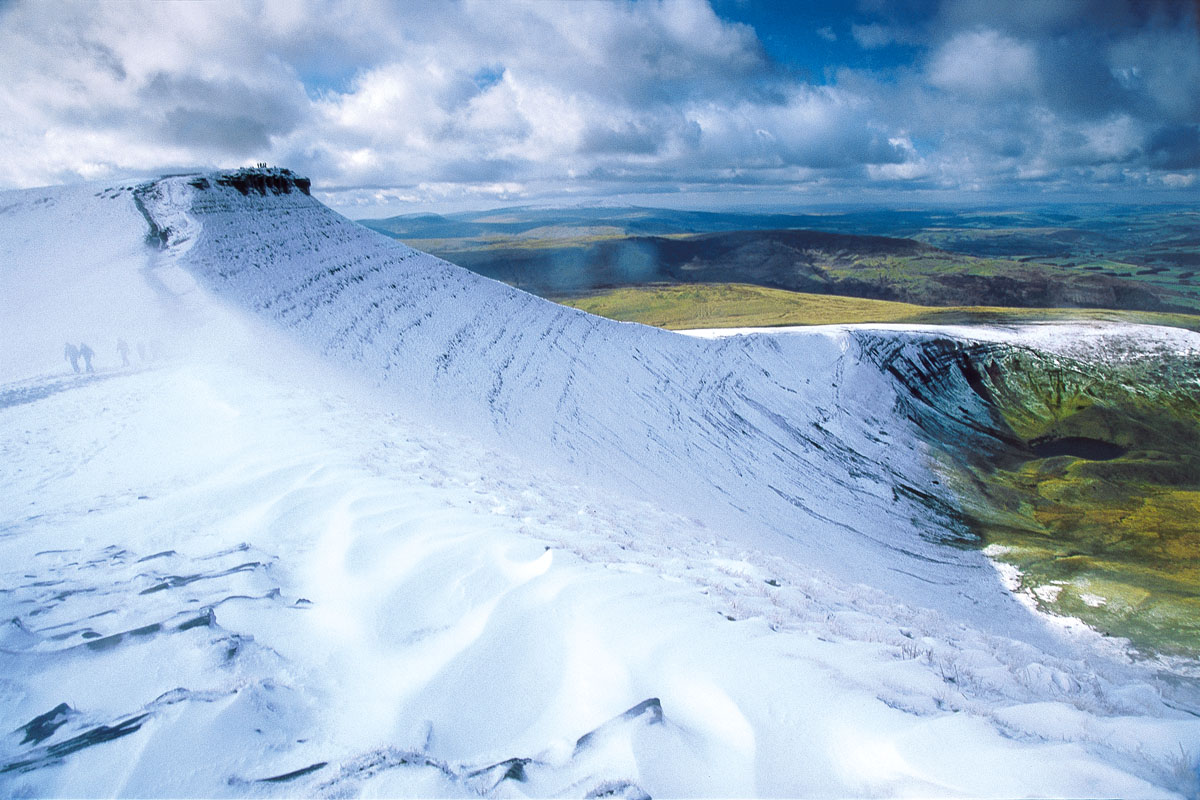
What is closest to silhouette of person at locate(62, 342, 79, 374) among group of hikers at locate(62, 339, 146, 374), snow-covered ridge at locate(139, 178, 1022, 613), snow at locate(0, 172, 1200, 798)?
group of hikers at locate(62, 339, 146, 374)

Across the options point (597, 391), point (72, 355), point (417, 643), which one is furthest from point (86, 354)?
point (597, 391)

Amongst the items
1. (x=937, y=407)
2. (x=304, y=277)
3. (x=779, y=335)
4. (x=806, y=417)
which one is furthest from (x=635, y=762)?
(x=937, y=407)

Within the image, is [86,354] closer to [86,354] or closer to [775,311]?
[86,354]

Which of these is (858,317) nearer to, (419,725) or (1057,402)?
(1057,402)

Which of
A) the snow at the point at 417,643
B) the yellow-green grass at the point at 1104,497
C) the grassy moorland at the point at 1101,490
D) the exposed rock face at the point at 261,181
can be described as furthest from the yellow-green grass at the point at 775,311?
the snow at the point at 417,643

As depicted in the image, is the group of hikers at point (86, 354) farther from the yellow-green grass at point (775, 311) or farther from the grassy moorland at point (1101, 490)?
the yellow-green grass at point (775, 311)

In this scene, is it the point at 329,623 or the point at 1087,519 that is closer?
the point at 329,623
